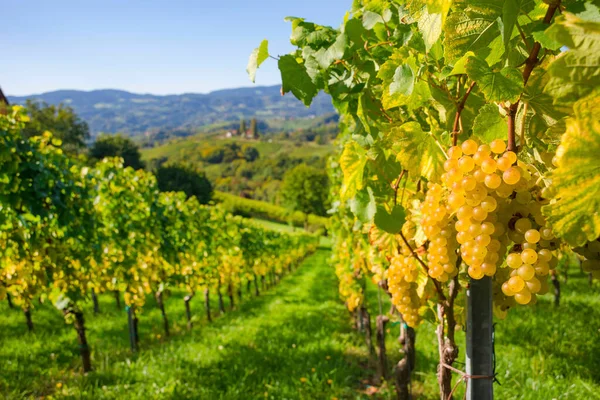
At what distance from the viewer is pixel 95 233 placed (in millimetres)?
6980

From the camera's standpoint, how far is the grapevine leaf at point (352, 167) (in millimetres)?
1606

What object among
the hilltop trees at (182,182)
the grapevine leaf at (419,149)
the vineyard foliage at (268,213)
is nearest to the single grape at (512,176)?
the grapevine leaf at (419,149)

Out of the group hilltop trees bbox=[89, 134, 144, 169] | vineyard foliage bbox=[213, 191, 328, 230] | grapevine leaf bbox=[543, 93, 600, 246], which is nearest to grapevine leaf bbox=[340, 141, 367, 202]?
grapevine leaf bbox=[543, 93, 600, 246]

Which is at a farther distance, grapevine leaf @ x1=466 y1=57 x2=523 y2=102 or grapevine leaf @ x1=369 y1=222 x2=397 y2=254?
grapevine leaf @ x1=369 y1=222 x2=397 y2=254

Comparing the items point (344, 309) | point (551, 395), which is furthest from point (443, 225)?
point (344, 309)

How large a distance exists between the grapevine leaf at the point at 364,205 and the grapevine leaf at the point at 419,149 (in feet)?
1.51

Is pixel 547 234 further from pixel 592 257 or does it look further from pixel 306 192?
pixel 306 192

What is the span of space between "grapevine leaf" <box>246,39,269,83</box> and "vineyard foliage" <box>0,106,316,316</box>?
3812mm

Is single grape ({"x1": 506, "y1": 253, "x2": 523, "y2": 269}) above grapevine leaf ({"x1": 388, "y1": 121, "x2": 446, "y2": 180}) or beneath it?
beneath

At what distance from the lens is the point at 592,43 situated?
0.58 m

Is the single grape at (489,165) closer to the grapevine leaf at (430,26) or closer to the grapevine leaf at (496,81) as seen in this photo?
the grapevine leaf at (496,81)

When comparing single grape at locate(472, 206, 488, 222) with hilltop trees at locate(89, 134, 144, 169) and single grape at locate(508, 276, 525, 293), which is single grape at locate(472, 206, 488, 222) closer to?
single grape at locate(508, 276, 525, 293)

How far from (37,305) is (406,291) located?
13.1 metres

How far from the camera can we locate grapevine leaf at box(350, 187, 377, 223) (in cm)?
162
